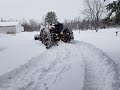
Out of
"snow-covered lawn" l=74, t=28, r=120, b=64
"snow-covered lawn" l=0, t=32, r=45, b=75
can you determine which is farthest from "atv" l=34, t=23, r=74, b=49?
"snow-covered lawn" l=74, t=28, r=120, b=64

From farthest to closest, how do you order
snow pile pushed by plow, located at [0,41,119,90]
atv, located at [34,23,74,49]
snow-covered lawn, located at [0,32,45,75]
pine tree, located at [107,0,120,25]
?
1. atv, located at [34,23,74,49]
2. pine tree, located at [107,0,120,25]
3. snow-covered lawn, located at [0,32,45,75]
4. snow pile pushed by plow, located at [0,41,119,90]

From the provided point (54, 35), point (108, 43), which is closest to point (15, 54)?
point (54, 35)

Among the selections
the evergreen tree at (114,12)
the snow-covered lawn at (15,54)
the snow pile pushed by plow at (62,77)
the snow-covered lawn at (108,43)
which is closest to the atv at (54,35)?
the snow-covered lawn at (15,54)

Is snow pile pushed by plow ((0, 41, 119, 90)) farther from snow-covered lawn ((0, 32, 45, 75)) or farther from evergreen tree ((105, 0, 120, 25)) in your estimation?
evergreen tree ((105, 0, 120, 25))

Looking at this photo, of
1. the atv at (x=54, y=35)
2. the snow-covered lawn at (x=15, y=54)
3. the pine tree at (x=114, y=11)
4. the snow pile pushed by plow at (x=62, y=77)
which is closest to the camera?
the snow pile pushed by plow at (x=62, y=77)

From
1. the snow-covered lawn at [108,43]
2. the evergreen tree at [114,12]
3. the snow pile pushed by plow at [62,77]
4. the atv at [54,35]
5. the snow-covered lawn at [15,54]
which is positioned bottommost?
the snow pile pushed by plow at [62,77]

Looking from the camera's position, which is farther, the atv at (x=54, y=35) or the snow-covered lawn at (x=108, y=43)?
the atv at (x=54, y=35)

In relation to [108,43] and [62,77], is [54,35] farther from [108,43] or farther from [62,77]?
[62,77]

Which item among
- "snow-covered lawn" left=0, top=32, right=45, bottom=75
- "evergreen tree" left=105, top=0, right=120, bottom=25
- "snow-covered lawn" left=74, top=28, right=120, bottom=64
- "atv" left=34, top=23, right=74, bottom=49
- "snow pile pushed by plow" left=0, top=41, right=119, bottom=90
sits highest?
"evergreen tree" left=105, top=0, right=120, bottom=25

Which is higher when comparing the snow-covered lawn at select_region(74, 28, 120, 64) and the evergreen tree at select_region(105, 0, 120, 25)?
the evergreen tree at select_region(105, 0, 120, 25)

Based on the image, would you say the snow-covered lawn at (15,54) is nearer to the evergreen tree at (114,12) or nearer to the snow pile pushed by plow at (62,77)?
the snow pile pushed by plow at (62,77)

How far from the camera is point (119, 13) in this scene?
11258 mm

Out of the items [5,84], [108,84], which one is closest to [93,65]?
[108,84]

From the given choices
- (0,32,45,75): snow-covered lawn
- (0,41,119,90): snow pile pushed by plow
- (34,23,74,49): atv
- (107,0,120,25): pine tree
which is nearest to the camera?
(0,41,119,90): snow pile pushed by plow
